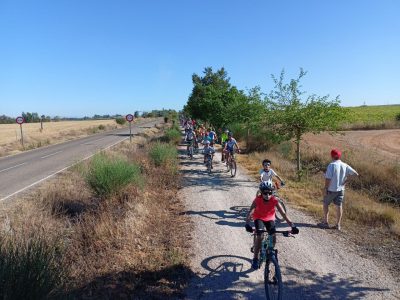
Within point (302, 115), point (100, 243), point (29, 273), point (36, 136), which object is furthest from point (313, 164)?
point (36, 136)

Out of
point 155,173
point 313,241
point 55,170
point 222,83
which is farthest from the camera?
point 222,83

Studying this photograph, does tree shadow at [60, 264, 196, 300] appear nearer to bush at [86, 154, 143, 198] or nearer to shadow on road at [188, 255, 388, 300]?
shadow on road at [188, 255, 388, 300]

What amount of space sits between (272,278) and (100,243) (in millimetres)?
3341

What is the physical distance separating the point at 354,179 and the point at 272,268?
1308 cm

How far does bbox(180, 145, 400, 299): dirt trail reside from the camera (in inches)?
221

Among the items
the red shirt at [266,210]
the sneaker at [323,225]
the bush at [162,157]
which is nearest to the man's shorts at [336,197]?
the sneaker at [323,225]

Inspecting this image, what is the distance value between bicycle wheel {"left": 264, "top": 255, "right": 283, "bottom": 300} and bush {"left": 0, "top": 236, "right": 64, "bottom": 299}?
2.83m

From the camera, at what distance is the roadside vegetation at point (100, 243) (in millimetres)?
4359

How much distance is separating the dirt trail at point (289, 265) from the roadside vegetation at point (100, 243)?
0.42 meters

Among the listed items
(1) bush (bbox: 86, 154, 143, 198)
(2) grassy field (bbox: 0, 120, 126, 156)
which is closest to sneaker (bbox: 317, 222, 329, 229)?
(1) bush (bbox: 86, 154, 143, 198)

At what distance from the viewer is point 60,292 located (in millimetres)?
4324

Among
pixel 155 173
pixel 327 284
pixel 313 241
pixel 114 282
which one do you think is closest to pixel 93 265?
pixel 114 282

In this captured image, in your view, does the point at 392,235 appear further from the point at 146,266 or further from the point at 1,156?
the point at 1,156

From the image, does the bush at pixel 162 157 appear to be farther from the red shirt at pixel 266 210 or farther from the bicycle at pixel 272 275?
the bicycle at pixel 272 275
